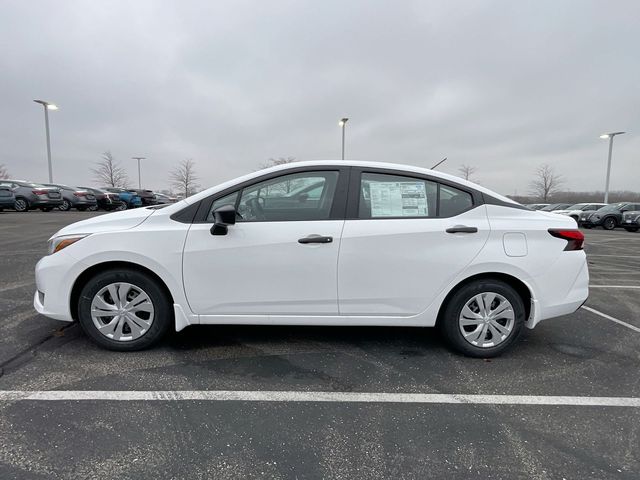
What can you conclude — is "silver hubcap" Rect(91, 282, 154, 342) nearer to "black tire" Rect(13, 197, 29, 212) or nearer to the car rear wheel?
"black tire" Rect(13, 197, 29, 212)

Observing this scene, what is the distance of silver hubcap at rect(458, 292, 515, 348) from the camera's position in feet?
10.2

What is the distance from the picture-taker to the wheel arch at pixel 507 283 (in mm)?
3129

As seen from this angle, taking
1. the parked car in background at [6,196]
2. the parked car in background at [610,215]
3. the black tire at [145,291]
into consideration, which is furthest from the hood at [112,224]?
the parked car in background at [610,215]

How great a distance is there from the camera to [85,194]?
2153 cm

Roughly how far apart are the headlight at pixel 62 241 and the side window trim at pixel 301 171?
0.97m

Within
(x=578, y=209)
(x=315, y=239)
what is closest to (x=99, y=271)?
(x=315, y=239)

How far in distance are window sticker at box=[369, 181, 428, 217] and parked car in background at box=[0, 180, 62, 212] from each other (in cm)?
2050

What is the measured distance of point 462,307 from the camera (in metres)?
3.13

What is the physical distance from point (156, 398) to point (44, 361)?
1177mm

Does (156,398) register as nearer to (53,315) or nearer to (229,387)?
(229,387)

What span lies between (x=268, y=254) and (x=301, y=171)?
2.56ft

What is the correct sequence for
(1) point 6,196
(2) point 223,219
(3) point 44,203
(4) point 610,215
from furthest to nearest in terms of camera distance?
1. (4) point 610,215
2. (3) point 44,203
3. (1) point 6,196
4. (2) point 223,219

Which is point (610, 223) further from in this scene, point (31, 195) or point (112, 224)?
point (31, 195)

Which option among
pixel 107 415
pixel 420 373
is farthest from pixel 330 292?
pixel 107 415
